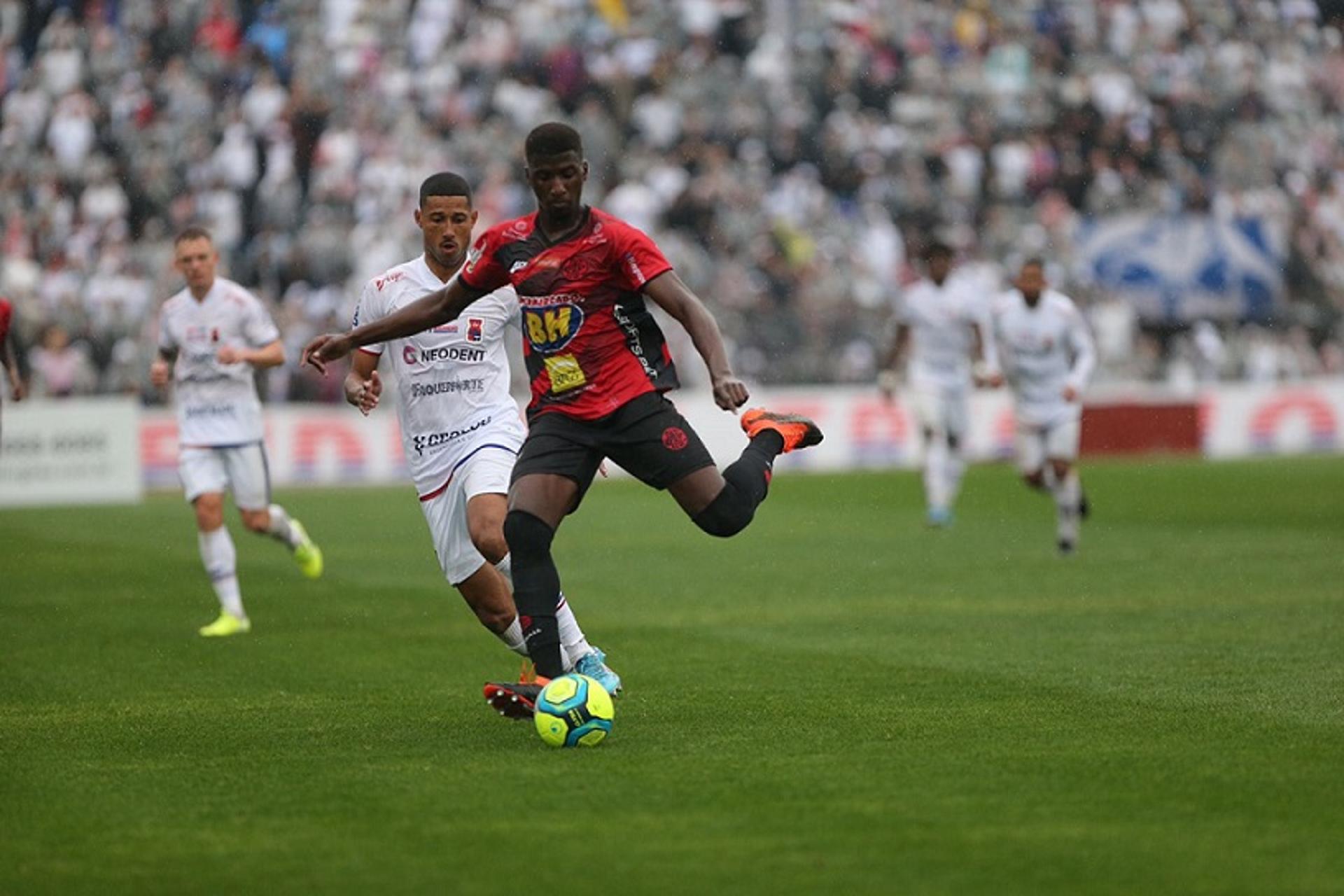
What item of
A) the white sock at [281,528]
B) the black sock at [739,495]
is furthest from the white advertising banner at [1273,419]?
the black sock at [739,495]

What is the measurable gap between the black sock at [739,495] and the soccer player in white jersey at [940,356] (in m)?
12.8

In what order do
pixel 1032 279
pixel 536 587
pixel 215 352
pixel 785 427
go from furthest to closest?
pixel 1032 279 → pixel 215 352 → pixel 785 427 → pixel 536 587

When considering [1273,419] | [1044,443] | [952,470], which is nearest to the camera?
[1044,443]

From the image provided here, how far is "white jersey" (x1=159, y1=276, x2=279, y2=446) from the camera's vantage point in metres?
14.2

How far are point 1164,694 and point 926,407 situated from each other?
12638mm

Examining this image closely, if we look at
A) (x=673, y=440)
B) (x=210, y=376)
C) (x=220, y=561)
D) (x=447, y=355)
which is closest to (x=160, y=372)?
(x=210, y=376)

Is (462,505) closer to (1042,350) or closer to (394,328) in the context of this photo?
(394,328)

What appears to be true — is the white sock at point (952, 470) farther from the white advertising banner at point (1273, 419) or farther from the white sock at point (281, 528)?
the white advertising banner at point (1273, 419)

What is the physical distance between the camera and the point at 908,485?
90.9ft

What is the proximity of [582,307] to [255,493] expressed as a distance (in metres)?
6.72

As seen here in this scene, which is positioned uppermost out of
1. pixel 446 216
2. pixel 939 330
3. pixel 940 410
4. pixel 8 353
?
pixel 446 216

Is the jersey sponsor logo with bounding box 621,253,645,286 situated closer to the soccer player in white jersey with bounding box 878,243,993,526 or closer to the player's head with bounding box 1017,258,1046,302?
the player's head with bounding box 1017,258,1046,302

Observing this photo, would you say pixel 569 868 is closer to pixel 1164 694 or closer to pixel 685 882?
pixel 685 882

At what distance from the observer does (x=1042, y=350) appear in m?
19.4
